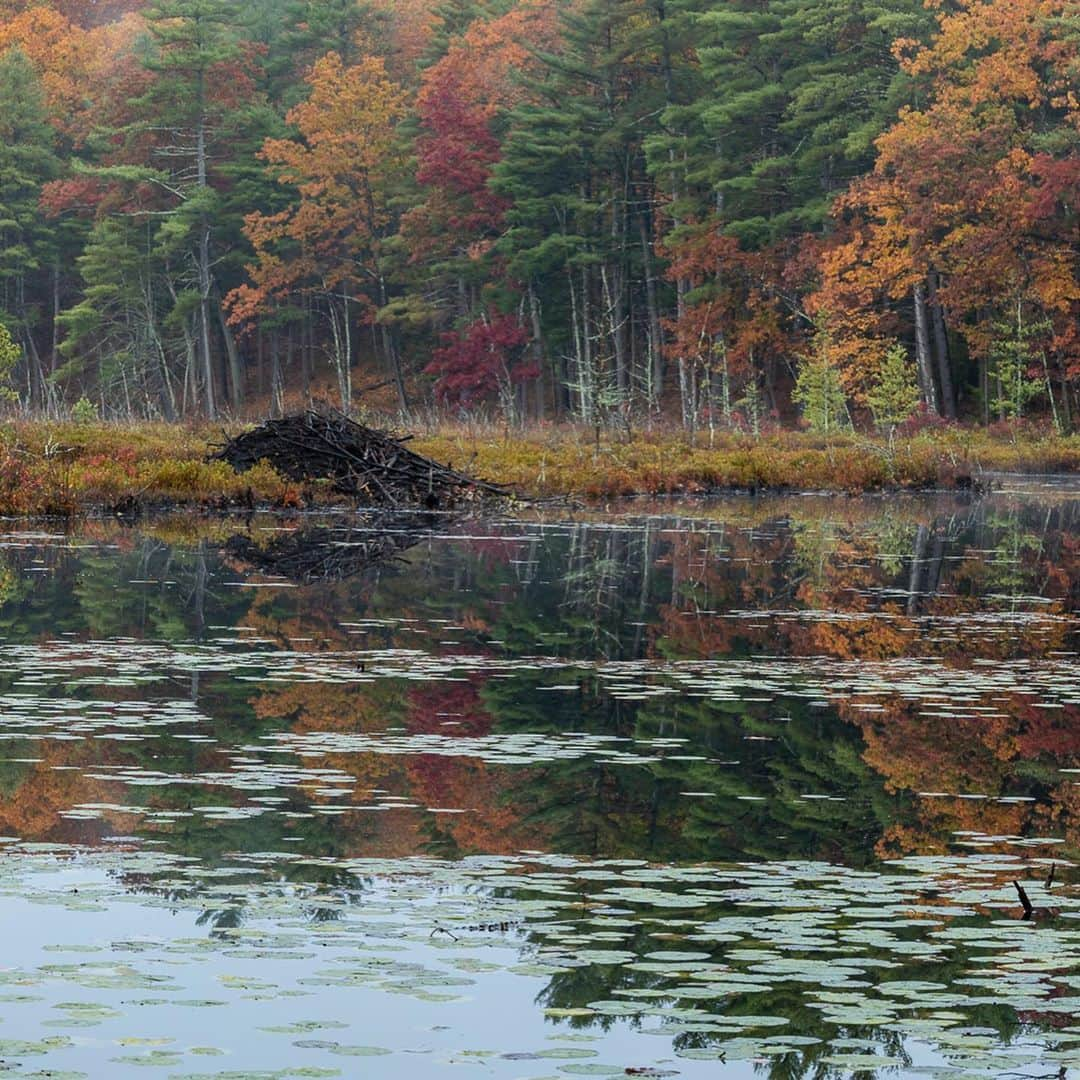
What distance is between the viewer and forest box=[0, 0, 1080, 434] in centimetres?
4494

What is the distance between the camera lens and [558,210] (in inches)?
2228

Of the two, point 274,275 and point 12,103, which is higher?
point 12,103

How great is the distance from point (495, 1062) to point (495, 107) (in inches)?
2199

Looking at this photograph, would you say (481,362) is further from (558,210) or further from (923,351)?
(923,351)

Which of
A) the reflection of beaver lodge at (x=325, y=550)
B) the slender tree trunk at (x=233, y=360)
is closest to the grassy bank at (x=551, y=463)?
the reflection of beaver lodge at (x=325, y=550)

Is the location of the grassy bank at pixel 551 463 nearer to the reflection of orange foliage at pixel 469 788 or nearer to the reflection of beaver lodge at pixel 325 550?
the reflection of beaver lodge at pixel 325 550

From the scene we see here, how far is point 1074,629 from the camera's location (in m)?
15.2

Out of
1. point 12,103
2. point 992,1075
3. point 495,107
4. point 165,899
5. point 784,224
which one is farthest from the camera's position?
point 12,103

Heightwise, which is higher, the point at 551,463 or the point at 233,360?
the point at 233,360

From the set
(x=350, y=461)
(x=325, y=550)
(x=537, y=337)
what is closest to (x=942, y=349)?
(x=537, y=337)

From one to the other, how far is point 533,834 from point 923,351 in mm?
40781

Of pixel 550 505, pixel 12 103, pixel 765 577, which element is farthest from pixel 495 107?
pixel 765 577

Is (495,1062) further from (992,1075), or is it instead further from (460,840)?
(460,840)

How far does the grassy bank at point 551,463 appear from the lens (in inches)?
1022
